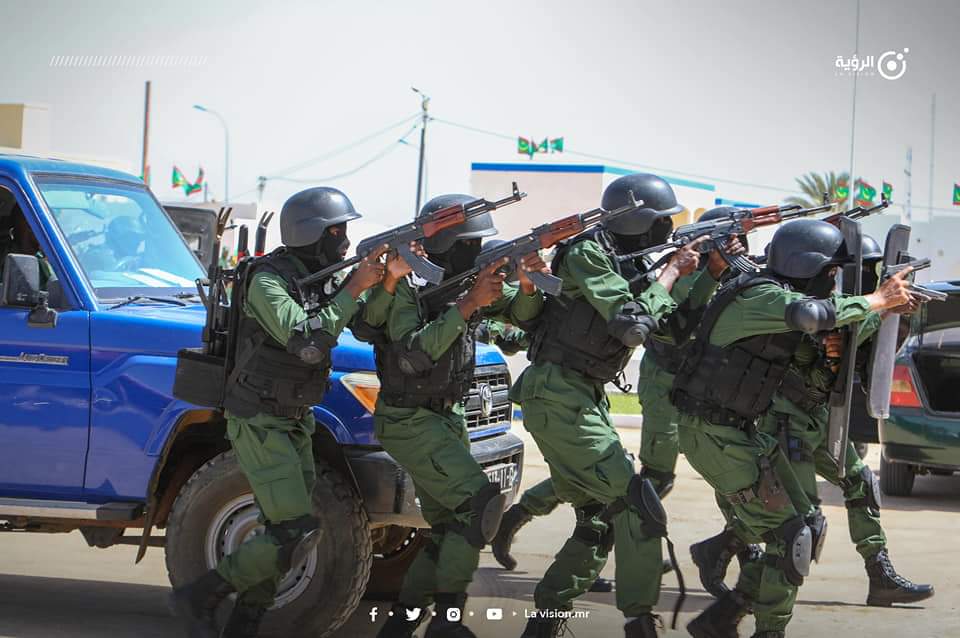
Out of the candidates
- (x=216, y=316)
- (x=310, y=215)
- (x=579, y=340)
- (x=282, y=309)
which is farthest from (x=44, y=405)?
(x=579, y=340)

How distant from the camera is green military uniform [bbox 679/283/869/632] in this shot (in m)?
5.86

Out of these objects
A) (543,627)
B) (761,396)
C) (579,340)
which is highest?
(579,340)

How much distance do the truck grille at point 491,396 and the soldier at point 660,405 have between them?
0.61 m

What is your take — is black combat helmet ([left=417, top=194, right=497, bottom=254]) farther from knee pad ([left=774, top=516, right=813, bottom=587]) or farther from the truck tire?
knee pad ([left=774, top=516, right=813, bottom=587])

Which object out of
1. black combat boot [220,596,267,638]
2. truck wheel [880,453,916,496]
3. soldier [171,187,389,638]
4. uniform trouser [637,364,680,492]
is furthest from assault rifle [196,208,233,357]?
truck wheel [880,453,916,496]

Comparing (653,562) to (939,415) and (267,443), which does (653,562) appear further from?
(939,415)

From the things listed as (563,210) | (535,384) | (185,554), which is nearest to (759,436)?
(535,384)

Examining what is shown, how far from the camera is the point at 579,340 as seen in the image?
6332 mm

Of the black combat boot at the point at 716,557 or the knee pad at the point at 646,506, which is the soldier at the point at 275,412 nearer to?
the knee pad at the point at 646,506

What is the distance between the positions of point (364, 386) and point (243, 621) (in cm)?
123

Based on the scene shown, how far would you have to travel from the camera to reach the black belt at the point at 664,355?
793 centimetres

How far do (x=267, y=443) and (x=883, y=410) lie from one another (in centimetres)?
295

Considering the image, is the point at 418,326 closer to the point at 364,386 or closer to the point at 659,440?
the point at 364,386

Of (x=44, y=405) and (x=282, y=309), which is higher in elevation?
(x=282, y=309)
